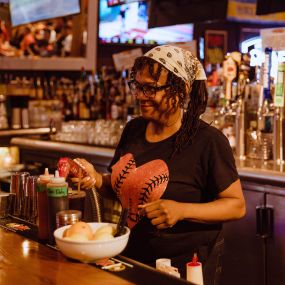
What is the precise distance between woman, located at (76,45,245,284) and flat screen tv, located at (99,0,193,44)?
428 centimetres

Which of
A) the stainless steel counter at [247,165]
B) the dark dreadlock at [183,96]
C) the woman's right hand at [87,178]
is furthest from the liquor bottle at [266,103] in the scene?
the woman's right hand at [87,178]

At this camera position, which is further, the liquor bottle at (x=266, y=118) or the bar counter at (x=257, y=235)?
the liquor bottle at (x=266, y=118)

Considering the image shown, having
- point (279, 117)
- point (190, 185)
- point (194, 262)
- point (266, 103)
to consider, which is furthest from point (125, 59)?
point (194, 262)

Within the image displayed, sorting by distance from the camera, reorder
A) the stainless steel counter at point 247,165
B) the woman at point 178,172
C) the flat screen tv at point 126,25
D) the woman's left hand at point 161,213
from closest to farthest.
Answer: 1. the woman's left hand at point 161,213
2. the woman at point 178,172
3. the stainless steel counter at point 247,165
4. the flat screen tv at point 126,25

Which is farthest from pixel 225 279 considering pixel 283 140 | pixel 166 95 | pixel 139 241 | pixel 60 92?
pixel 60 92

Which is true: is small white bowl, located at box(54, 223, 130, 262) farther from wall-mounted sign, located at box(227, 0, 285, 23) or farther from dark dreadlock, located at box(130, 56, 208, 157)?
wall-mounted sign, located at box(227, 0, 285, 23)

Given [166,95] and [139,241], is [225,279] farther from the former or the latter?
[166,95]

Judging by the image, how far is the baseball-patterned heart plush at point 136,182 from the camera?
2.28 meters

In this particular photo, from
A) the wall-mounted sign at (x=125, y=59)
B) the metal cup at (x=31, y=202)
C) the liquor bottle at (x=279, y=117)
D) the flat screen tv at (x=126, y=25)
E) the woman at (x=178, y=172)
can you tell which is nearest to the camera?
the woman at (x=178, y=172)

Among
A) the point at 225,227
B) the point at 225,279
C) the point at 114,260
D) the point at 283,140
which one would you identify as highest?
the point at 283,140

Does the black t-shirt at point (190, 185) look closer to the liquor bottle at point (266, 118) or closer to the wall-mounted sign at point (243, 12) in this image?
the liquor bottle at point (266, 118)

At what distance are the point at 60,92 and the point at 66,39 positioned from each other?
31.6 inches

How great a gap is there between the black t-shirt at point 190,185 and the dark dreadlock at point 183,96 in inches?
1.1

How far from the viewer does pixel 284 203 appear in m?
3.19
